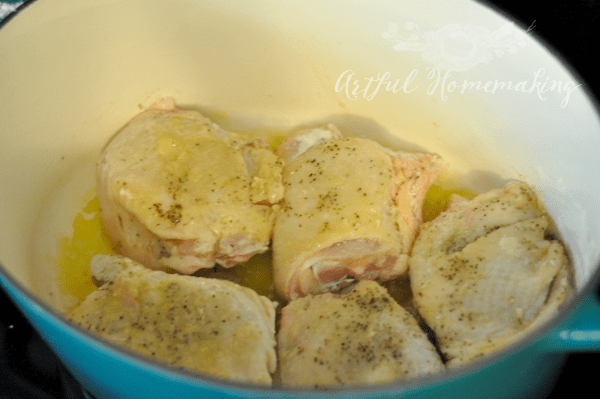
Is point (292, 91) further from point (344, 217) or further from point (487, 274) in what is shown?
point (487, 274)

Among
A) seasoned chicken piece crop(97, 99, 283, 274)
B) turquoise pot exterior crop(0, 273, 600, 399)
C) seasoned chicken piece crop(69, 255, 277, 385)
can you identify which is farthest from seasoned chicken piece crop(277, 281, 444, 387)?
seasoned chicken piece crop(97, 99, 283, 274)

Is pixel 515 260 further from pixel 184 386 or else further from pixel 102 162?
pixel 102 162

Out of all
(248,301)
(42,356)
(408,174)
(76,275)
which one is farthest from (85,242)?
(408,174)

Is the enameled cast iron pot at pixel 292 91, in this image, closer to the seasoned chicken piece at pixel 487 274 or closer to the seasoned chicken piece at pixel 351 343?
the seasoned chicken piece at pixel 487 274

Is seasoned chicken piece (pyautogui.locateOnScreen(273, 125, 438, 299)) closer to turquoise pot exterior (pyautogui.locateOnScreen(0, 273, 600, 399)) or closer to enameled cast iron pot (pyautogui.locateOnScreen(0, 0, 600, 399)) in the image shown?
enameled cast iron pot (pyautogui.locateOnScreen(0, 0, 600, 399))

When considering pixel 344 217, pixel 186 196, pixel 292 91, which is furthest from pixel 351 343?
pixel 292 91
